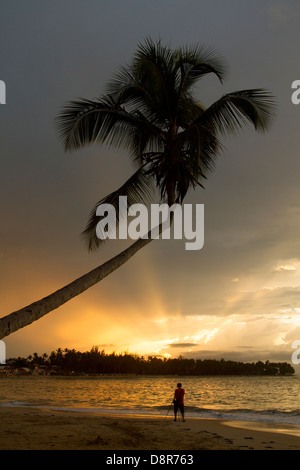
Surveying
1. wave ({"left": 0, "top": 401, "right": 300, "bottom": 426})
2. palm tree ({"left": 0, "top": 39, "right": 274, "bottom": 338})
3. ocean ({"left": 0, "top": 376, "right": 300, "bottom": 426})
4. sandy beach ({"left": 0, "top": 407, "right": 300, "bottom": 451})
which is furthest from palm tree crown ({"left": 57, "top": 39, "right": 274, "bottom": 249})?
wave ({"left": 0, "top": 401, "right": 300, "bottom": 426})

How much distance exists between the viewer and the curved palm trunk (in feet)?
15.6

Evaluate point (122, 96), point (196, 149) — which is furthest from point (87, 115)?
point (196, 149)

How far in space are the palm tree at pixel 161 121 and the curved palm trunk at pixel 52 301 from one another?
1.20 m

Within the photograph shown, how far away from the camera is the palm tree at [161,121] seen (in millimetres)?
9336

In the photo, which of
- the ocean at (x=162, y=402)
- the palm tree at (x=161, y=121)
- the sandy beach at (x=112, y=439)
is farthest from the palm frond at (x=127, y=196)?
the ocean at (x=162, y=402)

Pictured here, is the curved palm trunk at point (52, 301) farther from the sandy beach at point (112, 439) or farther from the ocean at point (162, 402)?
→ the ocean at point (162, 402)

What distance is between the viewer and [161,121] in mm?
10680

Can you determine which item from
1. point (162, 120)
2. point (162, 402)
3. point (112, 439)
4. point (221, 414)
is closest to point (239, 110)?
point (162, 120)

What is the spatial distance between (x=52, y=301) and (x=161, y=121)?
6.63m

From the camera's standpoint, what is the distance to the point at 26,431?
11227 mm

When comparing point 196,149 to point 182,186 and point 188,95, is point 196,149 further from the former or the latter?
point 188,95
